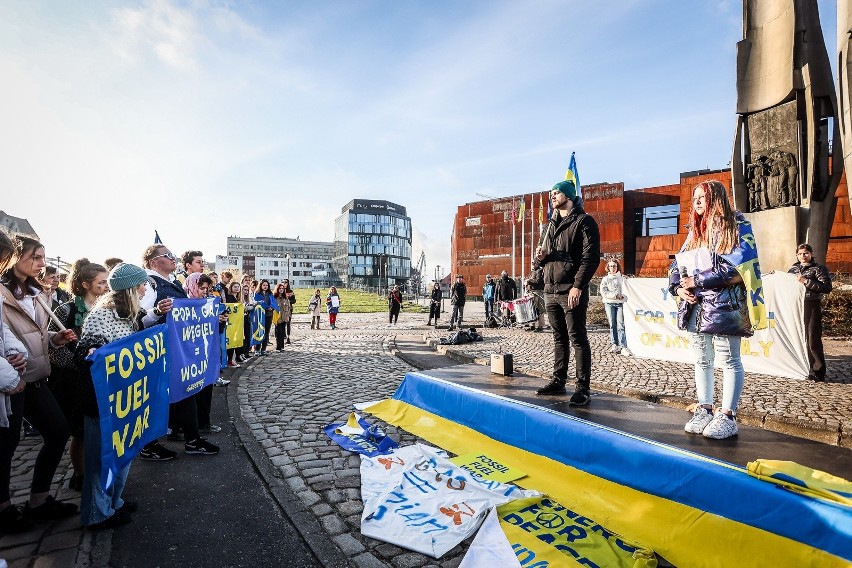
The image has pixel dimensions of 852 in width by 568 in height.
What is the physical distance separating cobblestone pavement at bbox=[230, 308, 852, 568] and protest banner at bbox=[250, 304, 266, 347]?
0.57 m

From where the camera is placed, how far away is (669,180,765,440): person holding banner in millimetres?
3484

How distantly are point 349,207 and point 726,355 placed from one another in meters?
139

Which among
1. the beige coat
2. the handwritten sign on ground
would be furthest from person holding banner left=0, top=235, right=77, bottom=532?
the handwritten sign on ground

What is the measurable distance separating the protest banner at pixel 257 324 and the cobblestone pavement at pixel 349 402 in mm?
567

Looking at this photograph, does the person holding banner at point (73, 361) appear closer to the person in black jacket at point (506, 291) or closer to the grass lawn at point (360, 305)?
the person in black jacket at point (506, 291)

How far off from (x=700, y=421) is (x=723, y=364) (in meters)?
0.52

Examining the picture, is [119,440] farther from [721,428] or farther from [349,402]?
[721,428]

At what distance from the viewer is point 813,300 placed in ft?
21.2

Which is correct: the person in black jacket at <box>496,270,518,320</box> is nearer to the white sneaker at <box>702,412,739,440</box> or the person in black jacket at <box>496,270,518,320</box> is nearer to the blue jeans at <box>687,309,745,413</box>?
the blue jeans at <box>687,309,745,413</box>

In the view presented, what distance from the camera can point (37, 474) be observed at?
10.0ft

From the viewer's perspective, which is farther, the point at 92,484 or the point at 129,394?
the point at 129,394

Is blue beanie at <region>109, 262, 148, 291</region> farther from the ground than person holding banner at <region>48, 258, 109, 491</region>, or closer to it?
farther from the ground

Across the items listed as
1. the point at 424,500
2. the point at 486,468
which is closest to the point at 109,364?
the point at 424,500

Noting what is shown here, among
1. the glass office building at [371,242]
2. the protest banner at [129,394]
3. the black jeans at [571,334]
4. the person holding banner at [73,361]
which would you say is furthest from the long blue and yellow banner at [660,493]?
the glass office building at [371,242]
